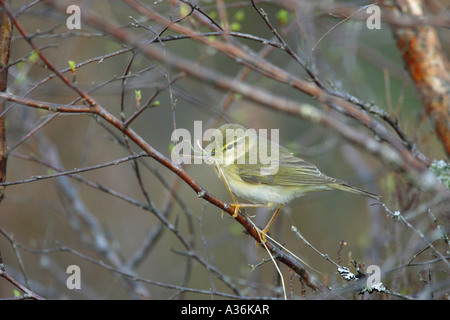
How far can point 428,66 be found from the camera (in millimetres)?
3818

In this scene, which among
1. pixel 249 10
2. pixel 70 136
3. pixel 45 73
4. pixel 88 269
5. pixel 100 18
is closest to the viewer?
pixel 100 18

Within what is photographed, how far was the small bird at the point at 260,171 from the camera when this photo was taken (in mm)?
3568

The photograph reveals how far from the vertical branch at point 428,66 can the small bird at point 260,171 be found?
3.28 feet

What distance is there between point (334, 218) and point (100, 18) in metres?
4.69

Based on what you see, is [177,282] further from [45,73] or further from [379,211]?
[45,73]

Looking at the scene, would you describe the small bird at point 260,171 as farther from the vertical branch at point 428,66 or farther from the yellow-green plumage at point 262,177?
the vertical branch at point 428,66

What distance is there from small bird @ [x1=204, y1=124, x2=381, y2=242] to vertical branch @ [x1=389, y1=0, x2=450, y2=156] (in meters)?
1.00

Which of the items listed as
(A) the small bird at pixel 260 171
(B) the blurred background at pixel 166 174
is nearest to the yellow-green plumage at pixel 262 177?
(A) the small bird at pixel 260 171

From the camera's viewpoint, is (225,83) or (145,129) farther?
(145,129)

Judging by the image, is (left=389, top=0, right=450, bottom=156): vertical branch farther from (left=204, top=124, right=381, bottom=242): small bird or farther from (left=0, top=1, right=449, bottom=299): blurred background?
(left=204, top=124, right=381, bottom=242): small bird

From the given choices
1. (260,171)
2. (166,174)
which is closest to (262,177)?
(260,171)

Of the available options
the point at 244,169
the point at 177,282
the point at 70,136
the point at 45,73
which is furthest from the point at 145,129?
the point at 244,169

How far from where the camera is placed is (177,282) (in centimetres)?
590

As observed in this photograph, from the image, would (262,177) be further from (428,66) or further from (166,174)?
(166,174)
